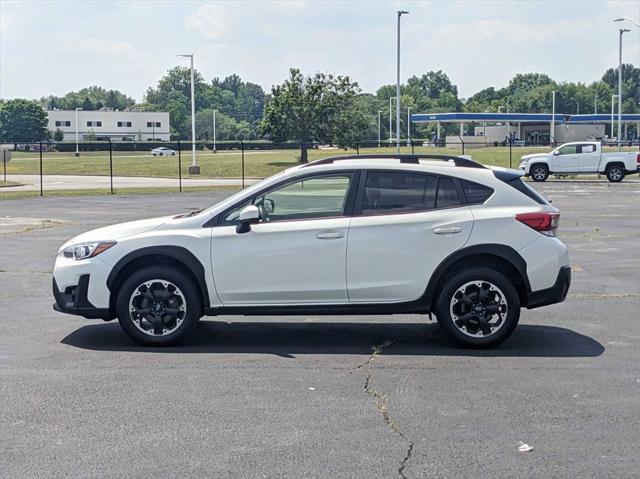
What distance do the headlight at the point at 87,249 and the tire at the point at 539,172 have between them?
35966mm

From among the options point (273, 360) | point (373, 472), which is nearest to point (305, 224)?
point (273, 360)

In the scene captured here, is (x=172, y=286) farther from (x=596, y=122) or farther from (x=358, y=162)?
(x=596, y=122)

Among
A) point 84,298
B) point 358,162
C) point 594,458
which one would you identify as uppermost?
point 358,162

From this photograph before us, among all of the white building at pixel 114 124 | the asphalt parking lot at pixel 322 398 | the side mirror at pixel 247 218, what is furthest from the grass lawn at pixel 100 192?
the white building at pixel 114 124

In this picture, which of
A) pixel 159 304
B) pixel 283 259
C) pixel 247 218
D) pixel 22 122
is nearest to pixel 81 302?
pixel 159 304

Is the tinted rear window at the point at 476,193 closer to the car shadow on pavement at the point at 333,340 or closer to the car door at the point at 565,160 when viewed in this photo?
the car shadow on pavement at the point at 333,340

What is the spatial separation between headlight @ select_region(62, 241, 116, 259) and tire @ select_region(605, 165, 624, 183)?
36.8m

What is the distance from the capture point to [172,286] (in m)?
8.30

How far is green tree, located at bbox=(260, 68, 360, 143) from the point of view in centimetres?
7531

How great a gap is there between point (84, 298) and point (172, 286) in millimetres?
808

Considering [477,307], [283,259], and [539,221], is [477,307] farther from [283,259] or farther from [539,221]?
[283,259]

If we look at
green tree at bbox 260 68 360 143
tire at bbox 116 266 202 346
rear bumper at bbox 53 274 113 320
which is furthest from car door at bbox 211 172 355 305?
green tree at bbox 260 68 360 143

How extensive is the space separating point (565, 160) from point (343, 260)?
36072 millimetres

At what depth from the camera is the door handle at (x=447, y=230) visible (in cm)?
826
